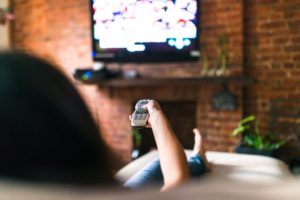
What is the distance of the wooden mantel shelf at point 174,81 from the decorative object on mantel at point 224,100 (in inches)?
4.7

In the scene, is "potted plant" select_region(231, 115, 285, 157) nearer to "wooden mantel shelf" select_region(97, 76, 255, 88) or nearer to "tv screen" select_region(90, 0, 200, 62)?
"wooden mantel shelf" select_region(97, 76, 255, 88)

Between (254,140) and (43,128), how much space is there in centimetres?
275

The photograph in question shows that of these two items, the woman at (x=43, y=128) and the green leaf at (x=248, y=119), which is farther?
the green leaf at (x=248, y=119)

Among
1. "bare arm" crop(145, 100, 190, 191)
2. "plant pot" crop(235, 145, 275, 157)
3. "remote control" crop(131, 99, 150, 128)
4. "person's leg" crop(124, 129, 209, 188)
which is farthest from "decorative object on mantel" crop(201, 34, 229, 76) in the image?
"bare arm" crop(145, 100, 190, 191)

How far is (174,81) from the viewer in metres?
3.20

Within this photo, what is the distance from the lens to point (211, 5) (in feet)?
10.6

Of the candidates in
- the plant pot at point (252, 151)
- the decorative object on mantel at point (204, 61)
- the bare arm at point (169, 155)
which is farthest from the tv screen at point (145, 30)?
the bare arm at point (169, 155)

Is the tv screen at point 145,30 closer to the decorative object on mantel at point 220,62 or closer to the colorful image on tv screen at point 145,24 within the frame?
the colorful image on tv screen at point 145,24

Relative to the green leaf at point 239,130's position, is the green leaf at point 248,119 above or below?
above

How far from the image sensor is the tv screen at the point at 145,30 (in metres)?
3.16

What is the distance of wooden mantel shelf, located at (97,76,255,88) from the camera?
9.93 feet

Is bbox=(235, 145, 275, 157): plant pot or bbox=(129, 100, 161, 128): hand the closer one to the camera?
bbox=(129, 100, 161, 128): hand

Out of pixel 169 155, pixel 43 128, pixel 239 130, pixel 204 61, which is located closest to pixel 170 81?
pixel 204 61

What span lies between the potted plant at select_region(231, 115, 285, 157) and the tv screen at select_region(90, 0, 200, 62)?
73cm
